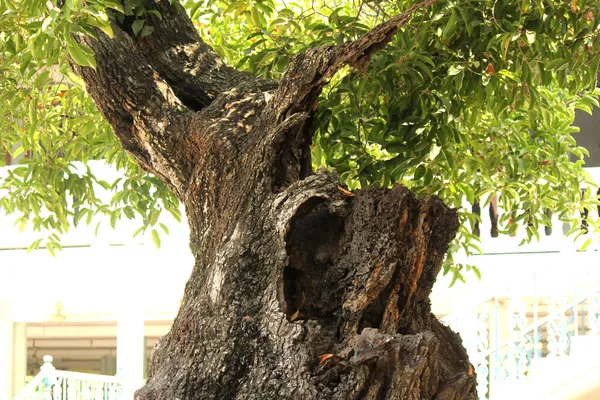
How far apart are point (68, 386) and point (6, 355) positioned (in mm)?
2800

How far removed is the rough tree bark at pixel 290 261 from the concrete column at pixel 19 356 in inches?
410

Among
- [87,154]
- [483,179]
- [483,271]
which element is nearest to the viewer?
[483,179]

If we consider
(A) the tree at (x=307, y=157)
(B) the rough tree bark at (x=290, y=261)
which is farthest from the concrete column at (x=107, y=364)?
(B) the rough tree bark at (x=290, y=261)

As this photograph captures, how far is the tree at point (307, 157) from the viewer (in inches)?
105

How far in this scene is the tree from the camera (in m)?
2.67

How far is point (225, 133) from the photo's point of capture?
3.12m

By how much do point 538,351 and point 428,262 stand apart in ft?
19.0

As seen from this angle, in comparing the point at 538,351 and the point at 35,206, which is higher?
the point at 35,206

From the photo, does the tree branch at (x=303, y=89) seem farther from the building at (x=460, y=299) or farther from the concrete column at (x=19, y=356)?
the concrete column at (x=19, y=356)

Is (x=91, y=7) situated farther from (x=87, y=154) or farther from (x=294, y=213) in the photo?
(x=87, y=154)

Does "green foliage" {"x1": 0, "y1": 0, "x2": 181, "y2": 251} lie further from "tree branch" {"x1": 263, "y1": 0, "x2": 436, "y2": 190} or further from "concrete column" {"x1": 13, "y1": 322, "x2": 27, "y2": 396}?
"concrete column" {"x1": 13, "y1": 322, "x2": 27, "y2": 396}

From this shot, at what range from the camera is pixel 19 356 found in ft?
42.0

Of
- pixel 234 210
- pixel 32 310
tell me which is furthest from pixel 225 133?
pixel 32 310

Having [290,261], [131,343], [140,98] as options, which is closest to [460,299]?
[131,343]
